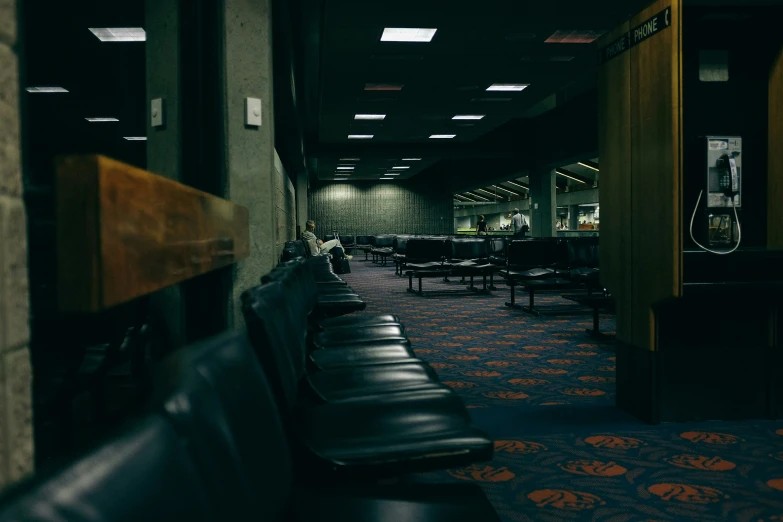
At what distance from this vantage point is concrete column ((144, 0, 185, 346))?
338cm

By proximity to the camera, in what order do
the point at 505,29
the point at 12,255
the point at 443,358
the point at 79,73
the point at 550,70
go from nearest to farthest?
1. the point at 12,255
2. the point at 443,358
3. the point at 505,29
4. the point at 79,73
5. the point at 550,70

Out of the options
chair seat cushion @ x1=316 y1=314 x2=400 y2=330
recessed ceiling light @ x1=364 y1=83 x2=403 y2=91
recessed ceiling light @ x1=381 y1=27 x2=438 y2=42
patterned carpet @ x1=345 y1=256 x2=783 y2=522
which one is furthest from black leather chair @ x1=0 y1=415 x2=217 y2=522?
recessed ceiling light @ x1=364 y1=83 x2=403 y2=91

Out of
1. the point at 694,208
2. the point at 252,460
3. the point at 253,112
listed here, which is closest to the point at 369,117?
the point at 253,112

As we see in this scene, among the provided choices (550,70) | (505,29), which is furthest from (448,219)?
(505,29)

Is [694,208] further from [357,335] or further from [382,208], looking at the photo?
[382,208]

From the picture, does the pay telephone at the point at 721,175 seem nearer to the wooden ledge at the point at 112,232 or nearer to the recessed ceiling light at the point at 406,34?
the wooden ledge at the point at 112,232

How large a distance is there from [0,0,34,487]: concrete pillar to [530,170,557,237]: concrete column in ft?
59.8

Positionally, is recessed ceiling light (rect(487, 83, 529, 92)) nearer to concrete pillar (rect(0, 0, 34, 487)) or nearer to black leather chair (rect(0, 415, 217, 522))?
concrete pillar (rect(0, 0, 34, 487))

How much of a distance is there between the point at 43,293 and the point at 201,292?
1.53m

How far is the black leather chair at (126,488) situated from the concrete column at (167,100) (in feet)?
9.05

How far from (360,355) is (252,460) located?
2.00 meters

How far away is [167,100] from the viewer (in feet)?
11.3

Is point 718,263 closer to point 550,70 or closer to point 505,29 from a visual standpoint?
point 505,29

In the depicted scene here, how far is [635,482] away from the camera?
2.56 metres
